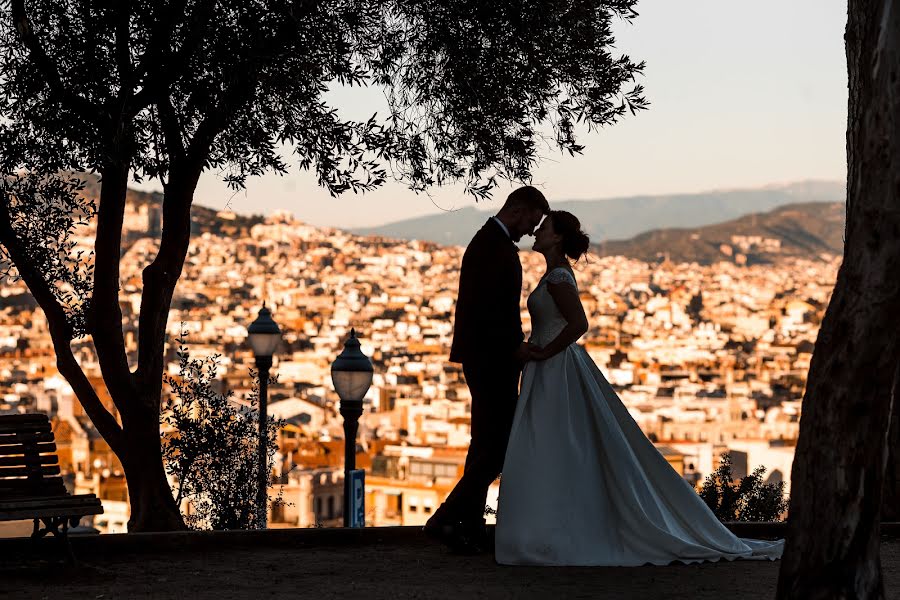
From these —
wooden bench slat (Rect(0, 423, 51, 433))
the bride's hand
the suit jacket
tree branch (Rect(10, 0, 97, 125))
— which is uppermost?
tree branch (Rect(10, 0, 97, 125))

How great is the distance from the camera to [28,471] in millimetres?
7719

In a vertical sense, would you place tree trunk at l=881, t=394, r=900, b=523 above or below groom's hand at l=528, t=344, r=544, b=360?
below

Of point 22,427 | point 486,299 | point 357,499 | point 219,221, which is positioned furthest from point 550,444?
point 219,221

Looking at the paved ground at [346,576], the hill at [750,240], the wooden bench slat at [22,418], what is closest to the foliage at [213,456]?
the wooden bench slat at [22,418]

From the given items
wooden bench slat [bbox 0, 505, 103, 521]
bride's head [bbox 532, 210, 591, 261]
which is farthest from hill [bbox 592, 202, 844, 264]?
wooden bench slat [bbox 0, 505, 103, 521]

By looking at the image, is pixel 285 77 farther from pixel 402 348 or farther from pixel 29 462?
pixel 402 348

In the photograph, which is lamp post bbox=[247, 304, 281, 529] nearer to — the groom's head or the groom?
the groom

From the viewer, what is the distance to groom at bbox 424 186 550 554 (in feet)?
24.7

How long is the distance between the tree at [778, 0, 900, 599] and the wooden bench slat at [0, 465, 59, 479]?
423 centimetres

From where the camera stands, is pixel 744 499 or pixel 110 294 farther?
pixel 744 499

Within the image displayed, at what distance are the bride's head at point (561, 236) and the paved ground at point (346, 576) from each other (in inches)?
67.7

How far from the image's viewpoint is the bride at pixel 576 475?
7324 millimetres

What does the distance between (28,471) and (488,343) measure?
263 cm

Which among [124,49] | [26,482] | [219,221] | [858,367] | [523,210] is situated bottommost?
[26,482]
